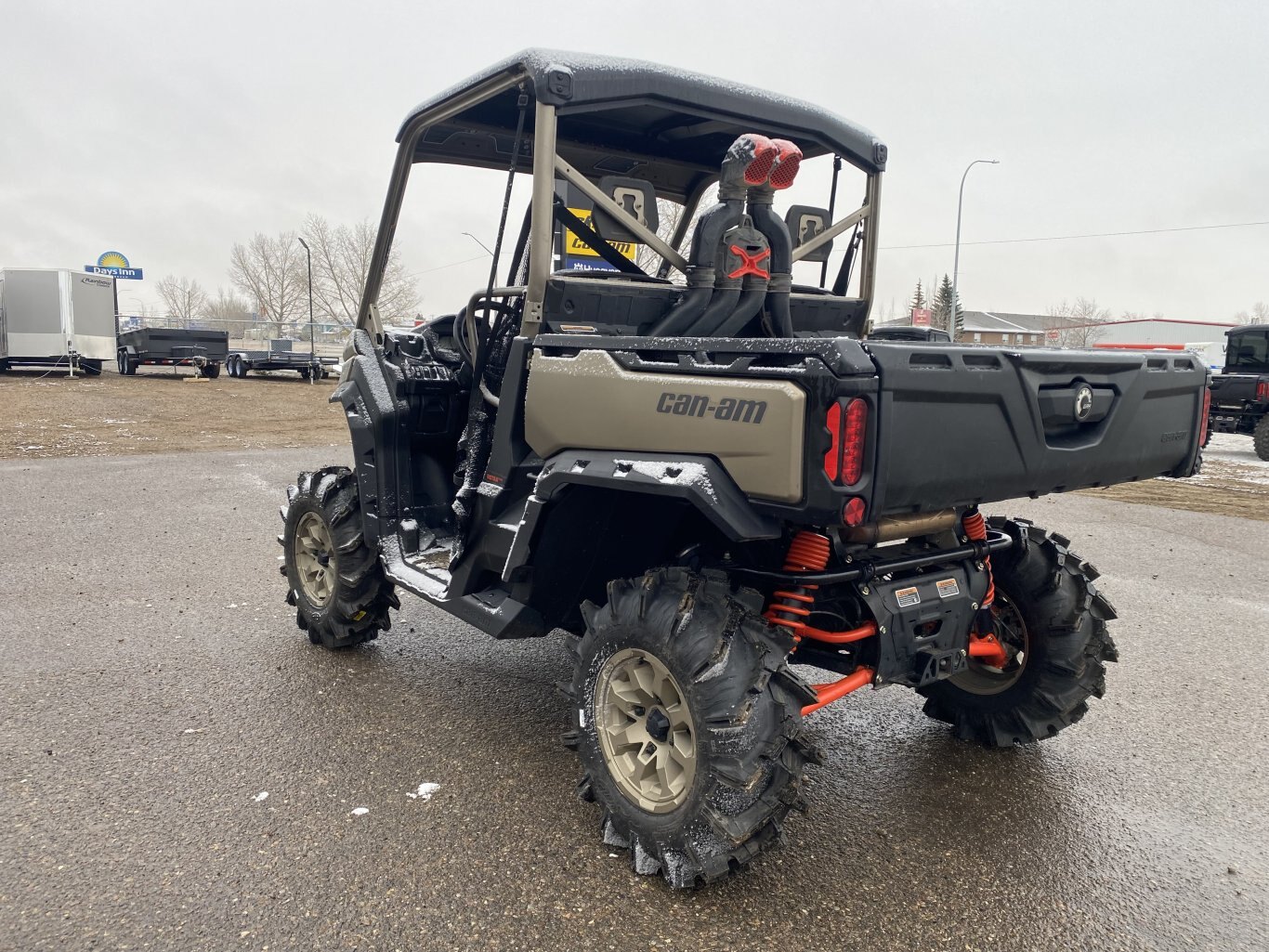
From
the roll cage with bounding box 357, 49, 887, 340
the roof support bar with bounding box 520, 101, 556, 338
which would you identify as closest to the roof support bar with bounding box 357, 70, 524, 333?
the roll cage with bounding box 357, 49, 887, 340

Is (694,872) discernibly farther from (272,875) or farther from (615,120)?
(615,120)

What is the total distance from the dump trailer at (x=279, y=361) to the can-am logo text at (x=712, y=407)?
25920 millimetres

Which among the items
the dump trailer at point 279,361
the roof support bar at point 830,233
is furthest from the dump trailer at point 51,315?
the roof support bar at point 830,233

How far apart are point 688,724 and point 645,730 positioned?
22 cm

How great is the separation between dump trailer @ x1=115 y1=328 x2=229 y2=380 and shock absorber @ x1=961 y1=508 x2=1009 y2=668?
2724 centimetres

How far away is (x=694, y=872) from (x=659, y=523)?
1.17 metres

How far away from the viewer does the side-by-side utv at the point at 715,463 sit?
2568 mm

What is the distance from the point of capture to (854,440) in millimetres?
2375

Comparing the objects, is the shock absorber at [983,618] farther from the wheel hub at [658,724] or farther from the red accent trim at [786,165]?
the red accent trim at [786,165]

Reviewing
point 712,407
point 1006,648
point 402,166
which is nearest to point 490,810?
point 712,407

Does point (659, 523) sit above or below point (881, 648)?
above

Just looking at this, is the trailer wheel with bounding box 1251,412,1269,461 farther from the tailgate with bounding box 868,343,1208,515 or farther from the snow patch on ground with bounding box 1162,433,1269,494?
the tailgate with bounding box 868,343,1208,515

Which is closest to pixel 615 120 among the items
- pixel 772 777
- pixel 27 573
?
pixel 772 777

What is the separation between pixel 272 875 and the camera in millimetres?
2830
